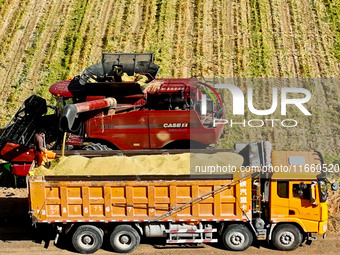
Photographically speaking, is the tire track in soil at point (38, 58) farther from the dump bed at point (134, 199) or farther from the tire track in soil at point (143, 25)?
the dump bed at point (134, 199)

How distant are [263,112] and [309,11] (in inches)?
292

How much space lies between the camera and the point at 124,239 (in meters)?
13.7

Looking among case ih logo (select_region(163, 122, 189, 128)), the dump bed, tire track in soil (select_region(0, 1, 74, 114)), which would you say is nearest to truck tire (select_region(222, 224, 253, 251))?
the dump bed

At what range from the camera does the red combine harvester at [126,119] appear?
667 inches

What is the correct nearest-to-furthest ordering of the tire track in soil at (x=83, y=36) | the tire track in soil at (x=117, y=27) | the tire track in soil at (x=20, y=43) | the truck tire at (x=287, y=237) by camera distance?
1. the truck tire at (x=287, y=237)
2. the tire track in soil at (x=20, y=43)
3. the tire track in soil at (x=83, y=36)
4. the tire track in soil at (x=117, y=27)

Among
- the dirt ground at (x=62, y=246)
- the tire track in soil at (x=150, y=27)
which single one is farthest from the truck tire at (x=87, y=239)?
the tire track in soil at (x=150, y=27)

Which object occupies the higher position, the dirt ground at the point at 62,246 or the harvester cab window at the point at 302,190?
the harvester cab window at the point at 302,190

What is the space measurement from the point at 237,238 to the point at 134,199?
9.03 feet

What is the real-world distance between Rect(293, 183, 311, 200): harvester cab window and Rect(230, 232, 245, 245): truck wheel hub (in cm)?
167

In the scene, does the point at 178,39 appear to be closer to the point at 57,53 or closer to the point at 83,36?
the point at 83,36

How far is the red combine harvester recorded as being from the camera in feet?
55.6

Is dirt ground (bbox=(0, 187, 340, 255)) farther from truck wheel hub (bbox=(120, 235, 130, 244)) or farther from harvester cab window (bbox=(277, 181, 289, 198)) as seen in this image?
harvester cab window (bbox=(277, 181, 289, 198))

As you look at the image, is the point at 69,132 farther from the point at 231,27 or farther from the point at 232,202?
the point at 231,27

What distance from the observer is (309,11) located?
26.1 metres
